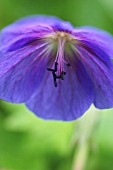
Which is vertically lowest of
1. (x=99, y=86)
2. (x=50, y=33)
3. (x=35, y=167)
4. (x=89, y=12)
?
(x=35, y=167)

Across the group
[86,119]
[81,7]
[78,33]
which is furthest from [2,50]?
[81,7]

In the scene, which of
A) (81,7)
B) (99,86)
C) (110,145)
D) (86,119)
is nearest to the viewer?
(99,86)

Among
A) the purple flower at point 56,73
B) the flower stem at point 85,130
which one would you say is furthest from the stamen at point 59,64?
the flower stem at point 85,130

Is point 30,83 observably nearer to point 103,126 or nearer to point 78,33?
point 78,33

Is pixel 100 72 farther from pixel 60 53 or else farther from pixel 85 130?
pixel 85 130

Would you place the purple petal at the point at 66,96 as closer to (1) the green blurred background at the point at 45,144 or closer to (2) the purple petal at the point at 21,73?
(2) the purple petal at the point at 21,73

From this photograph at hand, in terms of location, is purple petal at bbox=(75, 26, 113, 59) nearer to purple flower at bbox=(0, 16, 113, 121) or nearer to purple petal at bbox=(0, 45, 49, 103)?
purple flower at bbox=(0, 16, 113, 121)

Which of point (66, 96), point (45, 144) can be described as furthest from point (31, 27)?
point (45, 144)
